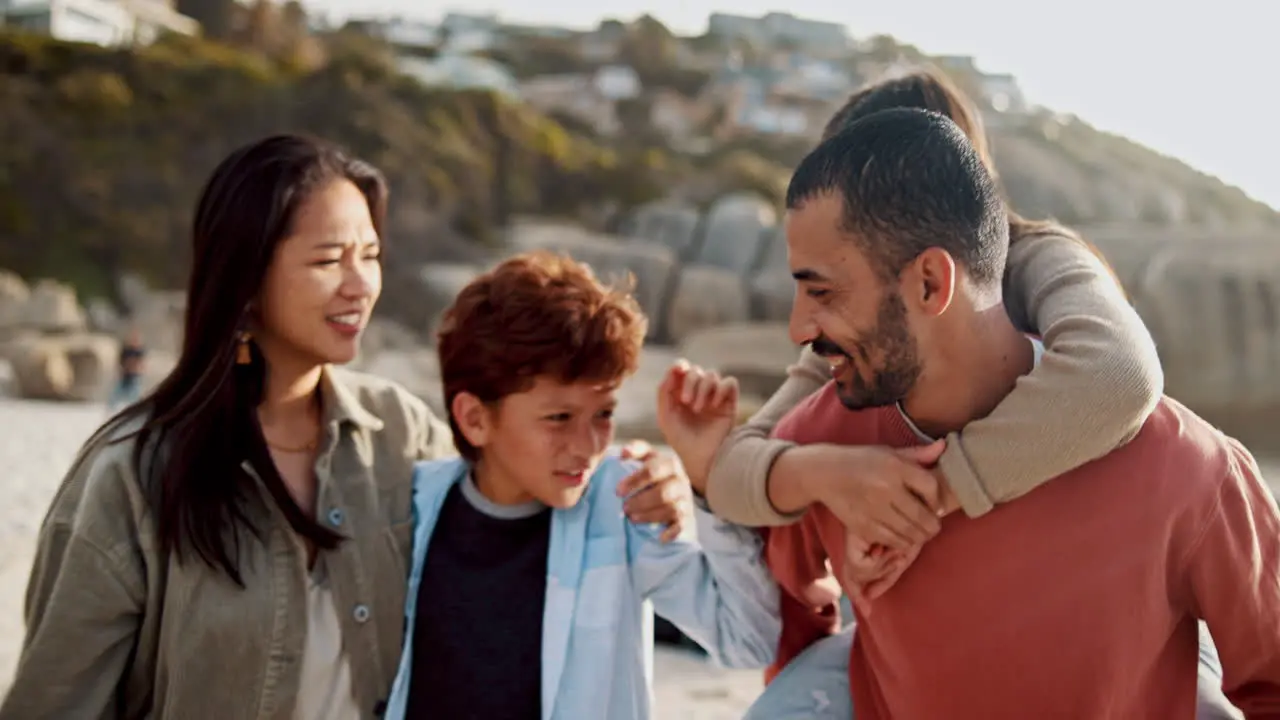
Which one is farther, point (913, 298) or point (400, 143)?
point (400, 143)

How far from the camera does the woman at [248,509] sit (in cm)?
224

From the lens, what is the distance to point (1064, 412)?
66.7 inches

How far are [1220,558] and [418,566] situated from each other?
1578mm

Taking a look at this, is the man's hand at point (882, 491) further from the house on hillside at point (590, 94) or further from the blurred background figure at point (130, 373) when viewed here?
the house on hillside at point (590, 94)

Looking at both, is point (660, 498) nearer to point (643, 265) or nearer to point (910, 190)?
point (910, 190)

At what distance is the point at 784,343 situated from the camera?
78.8 ft

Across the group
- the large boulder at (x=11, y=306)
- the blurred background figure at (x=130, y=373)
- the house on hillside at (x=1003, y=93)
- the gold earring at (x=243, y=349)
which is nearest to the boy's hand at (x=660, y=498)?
the gold earring at (x=243, y=349)

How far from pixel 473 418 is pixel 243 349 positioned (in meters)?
0.53

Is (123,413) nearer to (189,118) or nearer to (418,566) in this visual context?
(418,566)

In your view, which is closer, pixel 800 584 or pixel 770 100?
pixel 800 584

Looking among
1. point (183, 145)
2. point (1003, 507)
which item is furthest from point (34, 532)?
point (183, 145)

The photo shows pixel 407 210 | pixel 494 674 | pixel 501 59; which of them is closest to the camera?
pixel 494 674

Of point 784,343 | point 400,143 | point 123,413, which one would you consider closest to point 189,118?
point 400,143

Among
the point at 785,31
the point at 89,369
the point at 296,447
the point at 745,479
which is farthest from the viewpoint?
the point at 785,31
